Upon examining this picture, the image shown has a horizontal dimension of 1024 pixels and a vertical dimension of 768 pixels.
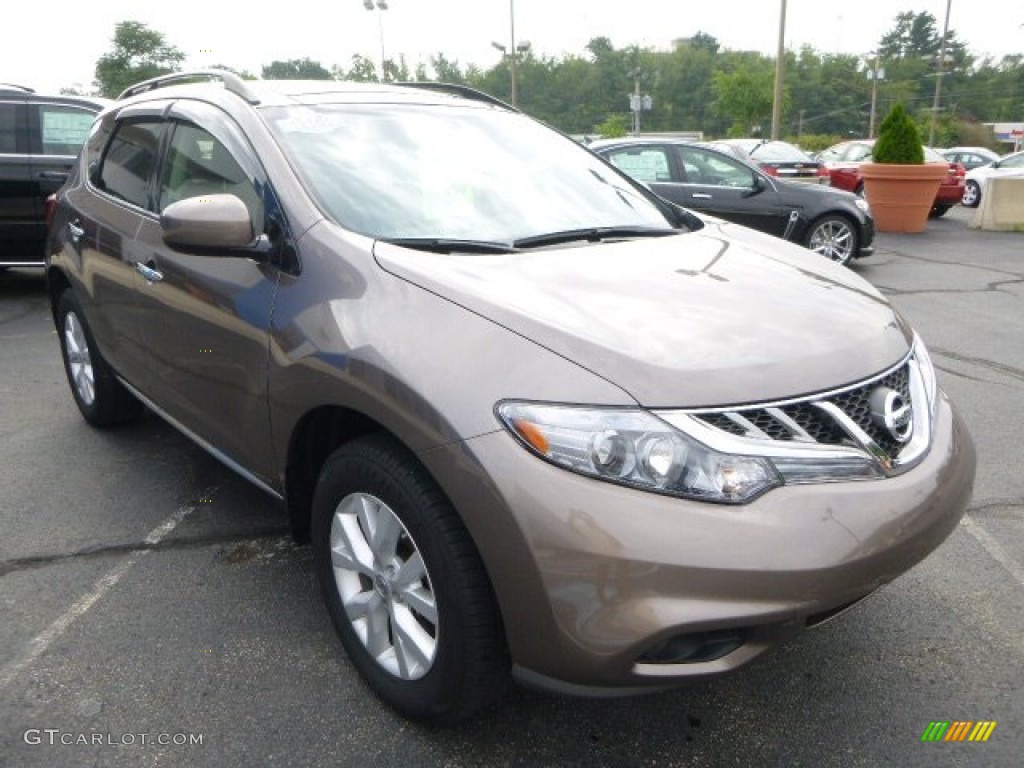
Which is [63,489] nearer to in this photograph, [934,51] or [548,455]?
[548,455]

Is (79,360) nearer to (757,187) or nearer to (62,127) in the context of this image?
(62,127)

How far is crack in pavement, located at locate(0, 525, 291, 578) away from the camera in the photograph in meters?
3.19

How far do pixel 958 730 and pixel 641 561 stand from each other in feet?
3.87

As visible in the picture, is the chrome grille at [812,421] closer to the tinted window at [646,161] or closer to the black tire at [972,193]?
the tinted window at [646,161]

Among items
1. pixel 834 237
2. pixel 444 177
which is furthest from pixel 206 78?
pixel 834 237

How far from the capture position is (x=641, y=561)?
5.74ft

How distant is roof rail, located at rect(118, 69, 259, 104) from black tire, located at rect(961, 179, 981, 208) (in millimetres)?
19032

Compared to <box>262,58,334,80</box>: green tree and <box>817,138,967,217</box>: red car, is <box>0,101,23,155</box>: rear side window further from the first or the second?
<box>262,58,334,80</box>: green tree

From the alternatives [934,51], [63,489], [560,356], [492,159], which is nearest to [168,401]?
[63,489]

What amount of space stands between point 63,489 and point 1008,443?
447 cm

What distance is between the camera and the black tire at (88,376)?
13.9 ft

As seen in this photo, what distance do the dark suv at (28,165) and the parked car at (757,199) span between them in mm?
5944

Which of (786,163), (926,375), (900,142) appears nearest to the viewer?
(926,375)

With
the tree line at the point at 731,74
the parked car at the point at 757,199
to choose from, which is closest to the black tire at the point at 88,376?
the parked car at the point at 757,199
